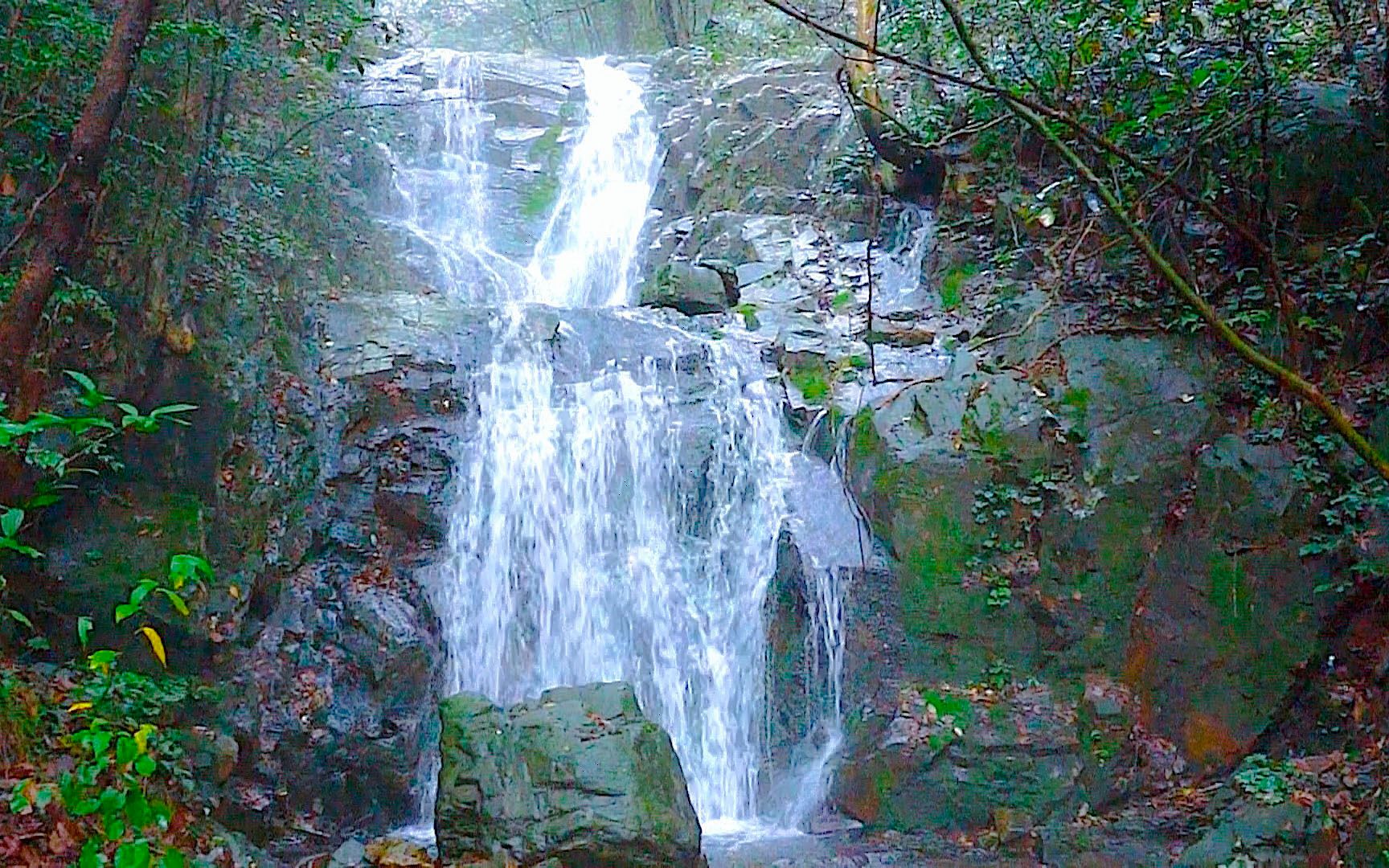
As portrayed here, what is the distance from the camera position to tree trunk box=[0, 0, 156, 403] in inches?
180

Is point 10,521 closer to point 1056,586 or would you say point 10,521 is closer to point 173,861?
point 173,861

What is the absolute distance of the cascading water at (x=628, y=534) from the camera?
827 centimetres

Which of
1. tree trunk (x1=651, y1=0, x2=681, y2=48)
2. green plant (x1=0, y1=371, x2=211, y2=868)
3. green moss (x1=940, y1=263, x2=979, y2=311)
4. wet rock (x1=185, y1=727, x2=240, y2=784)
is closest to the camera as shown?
green plant (x1=0, y1=371, x2=211, y2=868)

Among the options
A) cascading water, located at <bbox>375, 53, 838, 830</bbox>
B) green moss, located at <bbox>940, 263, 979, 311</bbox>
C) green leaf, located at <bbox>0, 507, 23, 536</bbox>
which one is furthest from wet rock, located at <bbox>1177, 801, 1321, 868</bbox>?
green moss, located at <bbox>940, 263, 979, 311</bbox>

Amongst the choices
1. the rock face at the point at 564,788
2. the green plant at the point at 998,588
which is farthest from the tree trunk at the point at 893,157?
the rock face at the point at 564,788

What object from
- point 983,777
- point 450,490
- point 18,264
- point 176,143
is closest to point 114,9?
point 176,143

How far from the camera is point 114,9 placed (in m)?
5.84

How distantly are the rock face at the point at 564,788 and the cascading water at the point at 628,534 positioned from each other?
177 cm

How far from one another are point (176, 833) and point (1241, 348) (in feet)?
17.5

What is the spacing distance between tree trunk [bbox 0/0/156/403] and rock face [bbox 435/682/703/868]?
302cm

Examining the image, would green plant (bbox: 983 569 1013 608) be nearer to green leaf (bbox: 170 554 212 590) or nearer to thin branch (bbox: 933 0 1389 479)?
thin branch (bbox: 933 0 1389 479)

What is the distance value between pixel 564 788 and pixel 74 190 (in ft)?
12.6

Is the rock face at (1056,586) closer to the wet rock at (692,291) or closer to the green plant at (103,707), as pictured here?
the wet rock at (692,291)

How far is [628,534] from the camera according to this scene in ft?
29.6
